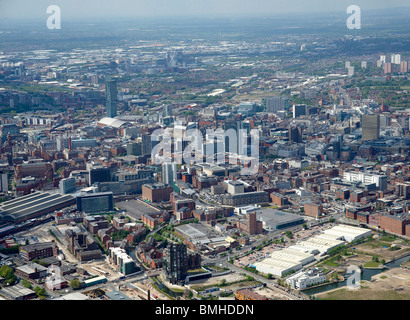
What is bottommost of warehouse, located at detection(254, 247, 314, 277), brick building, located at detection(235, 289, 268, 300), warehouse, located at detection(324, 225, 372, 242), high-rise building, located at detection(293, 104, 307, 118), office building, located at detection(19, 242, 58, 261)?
warehouse, located at detection(324, 225, 372, 242)

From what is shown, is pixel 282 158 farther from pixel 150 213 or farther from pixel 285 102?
pixel 285 102

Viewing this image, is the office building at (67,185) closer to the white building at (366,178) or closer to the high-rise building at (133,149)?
the high-rise building at (133,149)

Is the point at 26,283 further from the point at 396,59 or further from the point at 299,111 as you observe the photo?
the point at 396,59

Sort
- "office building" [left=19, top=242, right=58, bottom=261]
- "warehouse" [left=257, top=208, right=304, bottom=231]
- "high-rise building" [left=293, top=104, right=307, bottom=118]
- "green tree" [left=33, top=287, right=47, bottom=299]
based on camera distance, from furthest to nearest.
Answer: "high-rise building" [left=293, top=104, right=307, bottom=118]
"warehouse" [left=257, top=208, right=304, bottom=231]
"office building" [left=19, top=242, right=58, bottom=261]
"green tree" [left=33, top=287, right=47, bottom=299]

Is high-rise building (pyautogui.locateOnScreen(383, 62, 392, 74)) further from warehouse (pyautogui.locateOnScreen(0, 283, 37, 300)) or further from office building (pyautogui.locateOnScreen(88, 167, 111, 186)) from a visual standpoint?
warehouse (pyautogui.locateOnScreen(0, 283, 37, 300))

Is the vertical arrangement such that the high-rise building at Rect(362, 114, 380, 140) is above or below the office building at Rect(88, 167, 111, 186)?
above

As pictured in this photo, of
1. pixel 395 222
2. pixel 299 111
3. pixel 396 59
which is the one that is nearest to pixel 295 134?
pixel 299 111

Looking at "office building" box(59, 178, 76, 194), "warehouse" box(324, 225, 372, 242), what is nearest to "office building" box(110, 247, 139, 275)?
"warehouse" box(324, 225, 372, 242)
